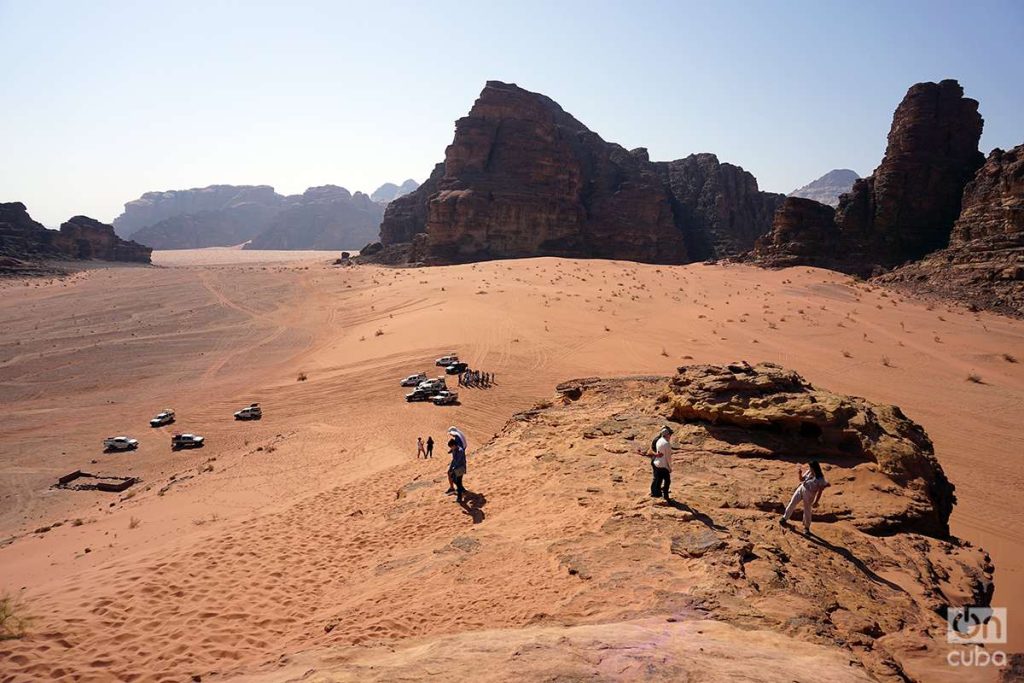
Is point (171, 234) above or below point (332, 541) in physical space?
above

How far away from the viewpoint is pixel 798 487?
7.62 meters

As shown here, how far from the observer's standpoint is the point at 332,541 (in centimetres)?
961

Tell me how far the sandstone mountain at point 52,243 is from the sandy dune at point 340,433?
85.4 ft

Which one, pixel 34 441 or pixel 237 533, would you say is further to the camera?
pixel 34 441

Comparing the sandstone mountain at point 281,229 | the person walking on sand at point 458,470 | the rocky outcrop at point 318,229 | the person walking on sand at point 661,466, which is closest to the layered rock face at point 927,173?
the person walking on sand at point 661,466

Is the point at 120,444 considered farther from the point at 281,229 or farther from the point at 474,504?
the point at 281,229

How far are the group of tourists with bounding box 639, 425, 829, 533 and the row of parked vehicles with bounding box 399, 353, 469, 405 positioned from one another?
14.2 meters

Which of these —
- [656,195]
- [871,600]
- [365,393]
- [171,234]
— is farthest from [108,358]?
[171,234]

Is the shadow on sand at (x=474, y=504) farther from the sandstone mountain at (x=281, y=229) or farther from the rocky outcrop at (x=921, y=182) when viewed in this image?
the sandstone mountain at (x=281, y=229)

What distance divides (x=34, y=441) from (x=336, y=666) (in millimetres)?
23275

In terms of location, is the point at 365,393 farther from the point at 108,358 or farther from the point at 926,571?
the point at 926,571

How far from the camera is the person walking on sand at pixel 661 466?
7.98 meters

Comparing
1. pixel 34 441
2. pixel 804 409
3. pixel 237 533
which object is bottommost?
pixel 34 441

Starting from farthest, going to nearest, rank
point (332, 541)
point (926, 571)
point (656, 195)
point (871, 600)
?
point (656, 195) < point (332, 541) < point (926, 571) < point (871, 600)
